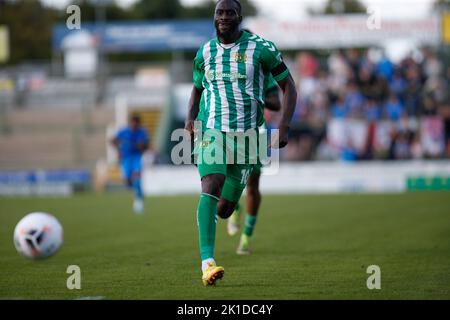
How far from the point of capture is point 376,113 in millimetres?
28828

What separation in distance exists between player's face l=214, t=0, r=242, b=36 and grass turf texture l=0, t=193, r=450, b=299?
249 centimetres

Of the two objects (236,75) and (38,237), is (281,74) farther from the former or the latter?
(38,237)

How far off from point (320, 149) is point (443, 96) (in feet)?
16.0

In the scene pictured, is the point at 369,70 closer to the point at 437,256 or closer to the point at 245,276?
the point at 437,256

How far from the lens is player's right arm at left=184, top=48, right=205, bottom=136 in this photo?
843 centimetres

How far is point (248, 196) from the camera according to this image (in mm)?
11016

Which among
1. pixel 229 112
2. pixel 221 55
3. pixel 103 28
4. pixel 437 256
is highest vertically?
pixel 103 28

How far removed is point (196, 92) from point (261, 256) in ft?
8.63

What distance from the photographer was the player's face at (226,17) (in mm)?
8000

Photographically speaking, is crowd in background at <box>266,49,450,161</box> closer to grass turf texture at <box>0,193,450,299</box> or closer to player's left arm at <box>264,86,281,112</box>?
grass turf texture at <box>0,193,450,299</box>

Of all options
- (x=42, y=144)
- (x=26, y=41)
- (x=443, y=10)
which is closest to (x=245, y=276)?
(x=443, y=10)

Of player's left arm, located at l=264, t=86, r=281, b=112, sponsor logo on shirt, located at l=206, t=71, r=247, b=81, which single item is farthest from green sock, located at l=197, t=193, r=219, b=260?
player's left arm, located at l=264, t=86, r=281, b=112
